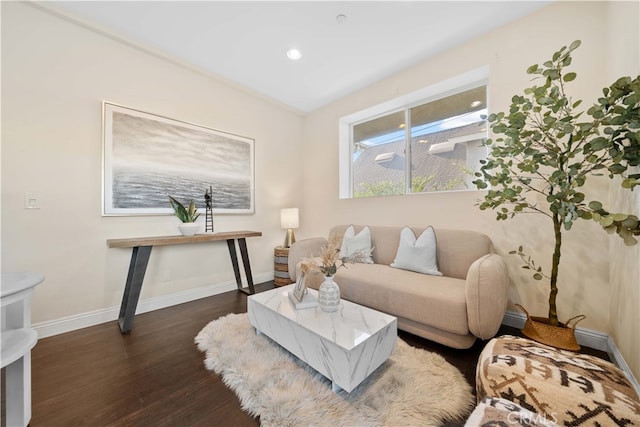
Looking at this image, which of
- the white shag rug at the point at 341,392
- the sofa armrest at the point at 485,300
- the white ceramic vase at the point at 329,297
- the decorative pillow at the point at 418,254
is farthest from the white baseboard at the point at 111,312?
the sofa armrest at the point at 485,300

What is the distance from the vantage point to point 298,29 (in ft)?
7.11

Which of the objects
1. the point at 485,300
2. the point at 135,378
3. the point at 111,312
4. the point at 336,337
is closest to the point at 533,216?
the point at 485,300

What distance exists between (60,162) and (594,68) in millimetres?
4239

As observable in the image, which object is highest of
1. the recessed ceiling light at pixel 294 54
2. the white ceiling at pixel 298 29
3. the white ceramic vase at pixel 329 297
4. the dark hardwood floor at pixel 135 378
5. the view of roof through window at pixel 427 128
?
the white ceiling at pixel 298 29

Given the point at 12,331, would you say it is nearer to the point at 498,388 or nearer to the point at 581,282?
the point at 498,388

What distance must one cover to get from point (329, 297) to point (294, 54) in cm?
241

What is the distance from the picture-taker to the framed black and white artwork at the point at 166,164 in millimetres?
2197

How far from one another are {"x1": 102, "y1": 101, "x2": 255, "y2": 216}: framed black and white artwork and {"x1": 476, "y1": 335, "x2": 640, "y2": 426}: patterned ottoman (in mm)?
2834

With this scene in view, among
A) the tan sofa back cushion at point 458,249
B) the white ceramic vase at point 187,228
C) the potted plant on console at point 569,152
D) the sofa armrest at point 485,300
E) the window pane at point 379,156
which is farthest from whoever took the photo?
Result: the window pane at point 379,156

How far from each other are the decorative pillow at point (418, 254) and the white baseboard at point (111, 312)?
2.14m

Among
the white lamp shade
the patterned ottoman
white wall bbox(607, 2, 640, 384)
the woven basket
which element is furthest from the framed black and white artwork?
white wall bbox(607, 2, 640, 384)

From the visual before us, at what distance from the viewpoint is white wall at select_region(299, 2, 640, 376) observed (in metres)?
1.74

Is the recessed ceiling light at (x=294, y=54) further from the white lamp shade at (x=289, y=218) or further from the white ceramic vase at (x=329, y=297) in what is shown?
the white ceramic vase at (x=329, y=297)

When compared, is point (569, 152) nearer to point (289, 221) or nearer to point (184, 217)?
point (289, 221)
